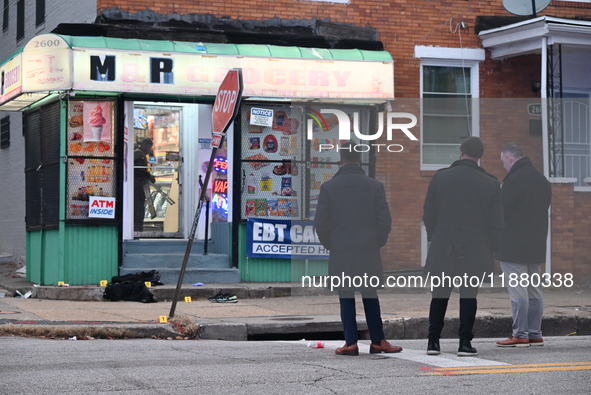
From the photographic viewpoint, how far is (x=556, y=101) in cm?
1559

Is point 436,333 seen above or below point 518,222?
below

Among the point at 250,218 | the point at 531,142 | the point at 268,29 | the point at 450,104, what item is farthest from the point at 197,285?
the point at 531,142

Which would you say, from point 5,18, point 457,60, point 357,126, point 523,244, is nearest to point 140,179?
point 357,126

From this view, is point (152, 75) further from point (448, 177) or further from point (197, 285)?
point (448, 177)

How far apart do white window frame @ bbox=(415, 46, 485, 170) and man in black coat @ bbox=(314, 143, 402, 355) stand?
7.71 m

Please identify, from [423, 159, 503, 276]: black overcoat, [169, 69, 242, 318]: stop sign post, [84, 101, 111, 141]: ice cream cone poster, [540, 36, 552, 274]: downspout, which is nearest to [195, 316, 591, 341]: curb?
[169, 69, 242, 318]: stop sign post

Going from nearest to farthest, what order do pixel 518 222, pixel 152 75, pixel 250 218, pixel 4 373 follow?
pixel 4 373 → pixel 518 222 → pixel 152 75 → pixel 250 218

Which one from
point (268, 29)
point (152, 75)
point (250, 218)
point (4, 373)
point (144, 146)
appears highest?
point (268, 29)

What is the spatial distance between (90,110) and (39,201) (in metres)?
1.97

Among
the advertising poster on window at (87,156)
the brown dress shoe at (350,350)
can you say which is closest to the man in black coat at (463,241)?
the brown dress shoe at (350,350)

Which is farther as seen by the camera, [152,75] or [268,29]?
[268,29]

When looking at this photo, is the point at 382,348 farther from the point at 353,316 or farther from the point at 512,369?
the point at 512,369

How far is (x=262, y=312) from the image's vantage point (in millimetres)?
11578

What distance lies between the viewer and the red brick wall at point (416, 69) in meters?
14.9
